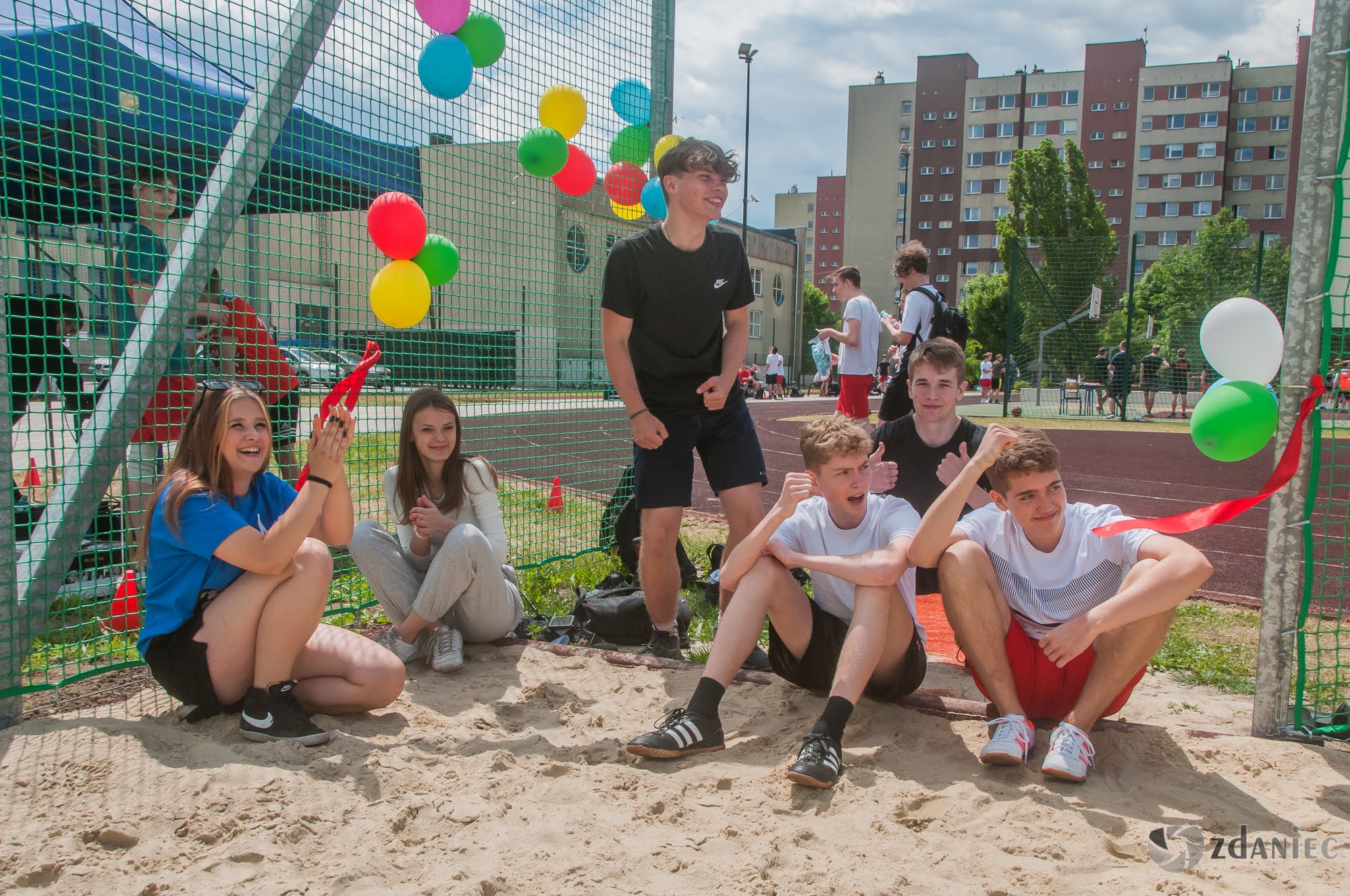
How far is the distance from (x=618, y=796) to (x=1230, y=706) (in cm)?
238

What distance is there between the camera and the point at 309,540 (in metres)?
2.82

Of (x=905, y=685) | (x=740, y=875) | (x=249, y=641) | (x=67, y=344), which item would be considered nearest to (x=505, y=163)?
(x=67, y=344)

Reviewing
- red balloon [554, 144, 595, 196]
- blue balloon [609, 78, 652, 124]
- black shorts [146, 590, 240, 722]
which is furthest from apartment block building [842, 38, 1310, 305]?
black shorts [146, 590, 240, 722]

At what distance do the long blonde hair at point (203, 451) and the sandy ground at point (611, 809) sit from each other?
28.5 inches

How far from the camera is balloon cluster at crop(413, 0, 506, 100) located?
439 cm

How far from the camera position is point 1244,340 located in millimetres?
2506

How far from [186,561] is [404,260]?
82.4 inches

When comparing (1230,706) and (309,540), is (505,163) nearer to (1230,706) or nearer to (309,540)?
(309,540)

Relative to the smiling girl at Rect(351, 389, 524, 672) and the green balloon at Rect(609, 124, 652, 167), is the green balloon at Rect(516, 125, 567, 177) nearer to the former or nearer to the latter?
the green balloon at Rect(609, 124, 652, 167)

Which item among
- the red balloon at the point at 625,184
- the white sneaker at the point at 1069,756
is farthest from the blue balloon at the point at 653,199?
the white sneaker at the point at 1069,756

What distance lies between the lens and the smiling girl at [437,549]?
11.4 ft

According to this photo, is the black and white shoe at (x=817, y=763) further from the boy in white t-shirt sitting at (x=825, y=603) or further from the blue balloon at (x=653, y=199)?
the blue balloon at (x=653, y=199)

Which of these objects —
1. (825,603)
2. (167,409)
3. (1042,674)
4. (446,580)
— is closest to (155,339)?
(167,409)

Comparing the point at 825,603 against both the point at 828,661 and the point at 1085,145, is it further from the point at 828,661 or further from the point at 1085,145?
the point at 1085,145
